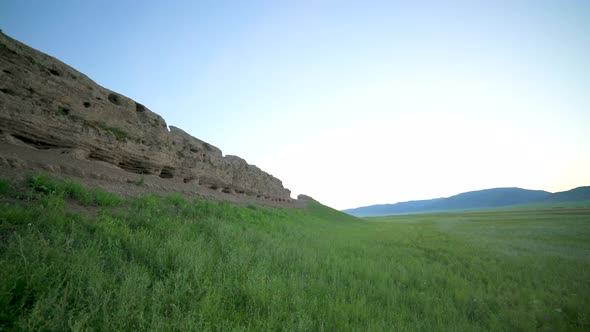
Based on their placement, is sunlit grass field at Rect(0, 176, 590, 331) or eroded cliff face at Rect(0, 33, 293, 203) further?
eroded cliff face at Rect(0, 33, 293, 203)

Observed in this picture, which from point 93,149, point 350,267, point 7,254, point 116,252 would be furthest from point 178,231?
point 93,149

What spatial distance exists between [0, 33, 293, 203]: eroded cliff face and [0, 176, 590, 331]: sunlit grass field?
14.0 feet

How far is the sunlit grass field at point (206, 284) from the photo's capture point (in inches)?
103

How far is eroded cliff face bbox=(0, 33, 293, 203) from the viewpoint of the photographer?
812cm

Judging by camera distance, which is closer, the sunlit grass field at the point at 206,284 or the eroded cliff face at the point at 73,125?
the sunlit grass field at the point at 206,284

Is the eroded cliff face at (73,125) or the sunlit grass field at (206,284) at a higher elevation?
the eroded cliff face at (73,125)

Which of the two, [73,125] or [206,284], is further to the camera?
[73,125]

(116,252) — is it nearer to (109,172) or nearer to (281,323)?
(281,323)

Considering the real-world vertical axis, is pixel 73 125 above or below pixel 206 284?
above

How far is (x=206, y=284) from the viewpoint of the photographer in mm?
3709

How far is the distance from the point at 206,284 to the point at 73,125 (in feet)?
36.2

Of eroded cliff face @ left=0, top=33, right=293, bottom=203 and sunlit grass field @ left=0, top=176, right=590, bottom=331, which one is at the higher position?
eroded cliff face @ left=0, top=33, right=293, bottom=203

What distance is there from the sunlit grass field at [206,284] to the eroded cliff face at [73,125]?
4272 millimetres

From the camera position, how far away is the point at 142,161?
13195mm
